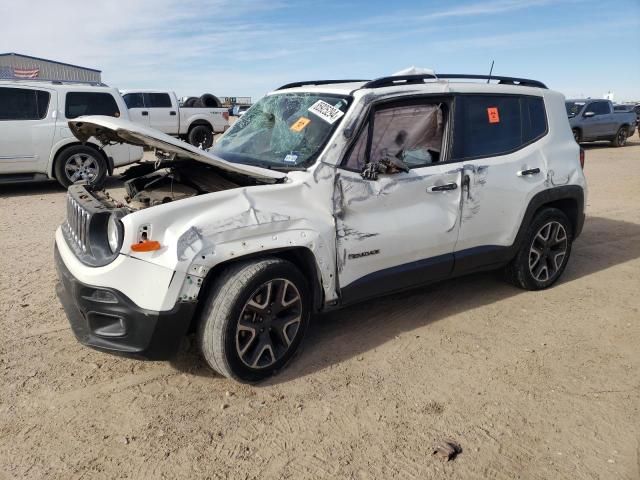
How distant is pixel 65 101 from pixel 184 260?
8.12 m

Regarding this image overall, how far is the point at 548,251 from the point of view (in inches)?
193

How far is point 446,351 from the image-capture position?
12.4ft

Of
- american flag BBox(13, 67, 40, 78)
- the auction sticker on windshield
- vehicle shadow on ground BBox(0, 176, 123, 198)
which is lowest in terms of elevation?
vehicle shadow on ground BBox(0, 176, 123, 198)

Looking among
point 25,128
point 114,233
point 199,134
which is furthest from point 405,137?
point 199,134

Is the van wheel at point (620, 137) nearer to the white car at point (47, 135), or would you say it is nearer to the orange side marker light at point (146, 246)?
the white car at point (47, 135)

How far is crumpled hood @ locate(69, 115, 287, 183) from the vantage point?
9.83ft

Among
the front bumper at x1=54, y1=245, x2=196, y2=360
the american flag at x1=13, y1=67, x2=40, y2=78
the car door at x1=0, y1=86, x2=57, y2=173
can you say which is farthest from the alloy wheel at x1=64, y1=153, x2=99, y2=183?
the american flag at x1=13, y1=67, x2=40, y2=78

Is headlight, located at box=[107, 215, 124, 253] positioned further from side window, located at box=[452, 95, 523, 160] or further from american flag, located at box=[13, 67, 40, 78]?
american flag, located at box=[13, 67, 40, 78]

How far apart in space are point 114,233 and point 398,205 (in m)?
1.85

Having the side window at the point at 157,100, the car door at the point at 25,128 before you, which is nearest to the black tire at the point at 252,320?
the car door at the point at 25,128

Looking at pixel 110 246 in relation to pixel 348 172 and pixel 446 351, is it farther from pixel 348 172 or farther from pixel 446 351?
pixel 446 351

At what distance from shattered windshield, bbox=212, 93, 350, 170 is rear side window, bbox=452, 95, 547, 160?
40.9 inches

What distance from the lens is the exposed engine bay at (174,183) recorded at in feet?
11.3

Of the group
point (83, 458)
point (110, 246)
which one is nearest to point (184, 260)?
point (110, 246)
